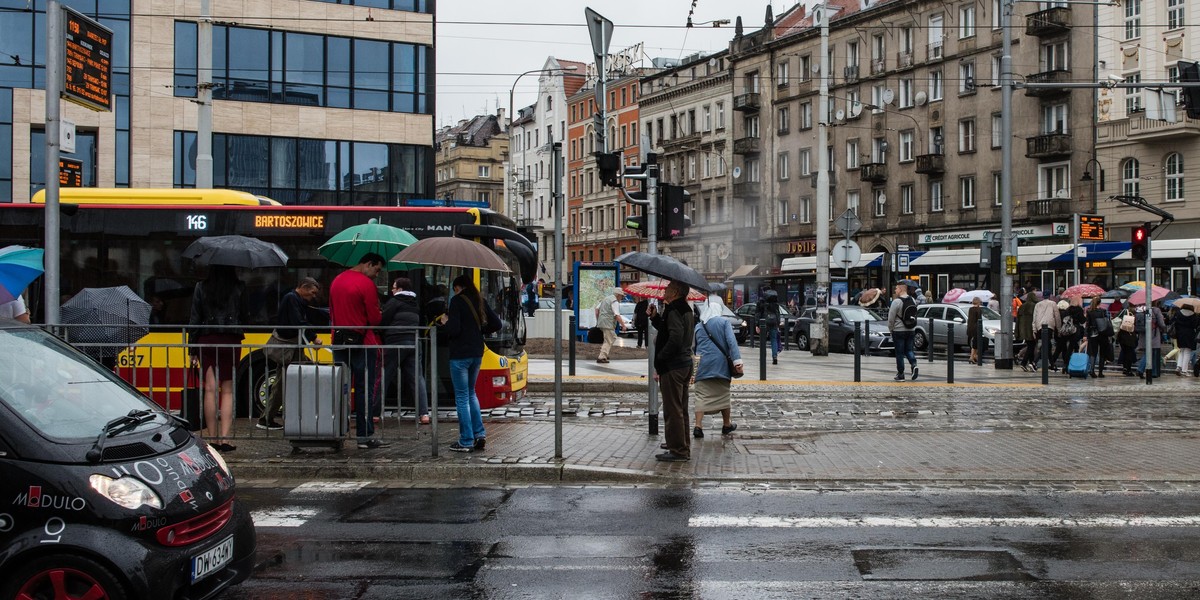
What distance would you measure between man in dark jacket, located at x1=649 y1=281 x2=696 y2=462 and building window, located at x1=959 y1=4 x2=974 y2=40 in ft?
166

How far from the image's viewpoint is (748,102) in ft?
240

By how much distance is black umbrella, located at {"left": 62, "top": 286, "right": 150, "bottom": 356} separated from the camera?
10609 mm

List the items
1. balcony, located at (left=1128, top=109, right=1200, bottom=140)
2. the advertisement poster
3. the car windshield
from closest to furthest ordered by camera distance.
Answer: the car windshield
the advertisement poster
balcony, located at (left=1128, top=109, right=1200, bottom=140)

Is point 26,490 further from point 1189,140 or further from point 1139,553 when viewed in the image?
point 1189,140

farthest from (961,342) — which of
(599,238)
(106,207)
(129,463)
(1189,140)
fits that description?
(599,238)

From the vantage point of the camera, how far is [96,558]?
182 inches

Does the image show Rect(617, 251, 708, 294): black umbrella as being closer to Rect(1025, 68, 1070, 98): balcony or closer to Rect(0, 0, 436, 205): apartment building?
Rect(0, 0, 436, 205): apartment building

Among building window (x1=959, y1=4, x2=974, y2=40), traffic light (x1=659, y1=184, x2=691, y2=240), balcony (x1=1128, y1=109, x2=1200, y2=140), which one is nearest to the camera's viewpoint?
traffic light (x1=659, y1=184, x2=691, y2=240)

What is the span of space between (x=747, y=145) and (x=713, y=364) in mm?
62317

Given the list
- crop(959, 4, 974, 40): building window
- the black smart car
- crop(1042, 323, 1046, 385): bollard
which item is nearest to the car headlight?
the black smart car

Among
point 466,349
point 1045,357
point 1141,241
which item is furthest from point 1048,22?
point 466,349

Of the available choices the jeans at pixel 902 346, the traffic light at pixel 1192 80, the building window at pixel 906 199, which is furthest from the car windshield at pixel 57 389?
the building window at pixel 906 199

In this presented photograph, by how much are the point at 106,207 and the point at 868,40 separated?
54.4 meters

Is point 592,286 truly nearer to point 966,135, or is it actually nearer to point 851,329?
point 851,329
